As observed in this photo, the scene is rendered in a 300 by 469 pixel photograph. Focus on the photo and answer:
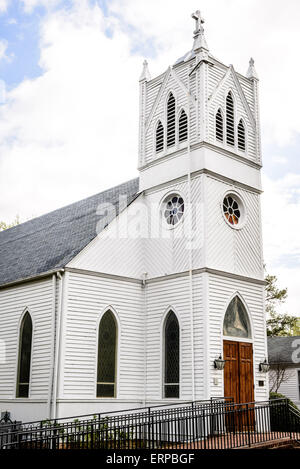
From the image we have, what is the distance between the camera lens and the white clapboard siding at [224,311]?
1723 cm

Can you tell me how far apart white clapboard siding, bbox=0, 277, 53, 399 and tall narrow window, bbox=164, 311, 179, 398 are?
12.8 feet

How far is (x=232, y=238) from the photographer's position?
19.2 m

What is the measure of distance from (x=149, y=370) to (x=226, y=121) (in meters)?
9.33

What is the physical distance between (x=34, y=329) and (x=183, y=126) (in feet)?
29.2

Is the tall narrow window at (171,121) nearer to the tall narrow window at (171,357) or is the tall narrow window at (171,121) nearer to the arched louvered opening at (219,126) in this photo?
the arched louvered opening at (219,126)

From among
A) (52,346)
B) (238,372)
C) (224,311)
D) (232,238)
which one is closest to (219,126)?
(232,238)

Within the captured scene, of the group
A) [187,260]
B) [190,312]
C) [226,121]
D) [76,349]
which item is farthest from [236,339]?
[226,121]

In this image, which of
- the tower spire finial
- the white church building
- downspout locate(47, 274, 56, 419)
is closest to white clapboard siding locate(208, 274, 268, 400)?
the white church building

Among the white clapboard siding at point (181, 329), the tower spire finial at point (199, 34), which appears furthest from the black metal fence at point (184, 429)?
the tower spire finial at point (199, 34)

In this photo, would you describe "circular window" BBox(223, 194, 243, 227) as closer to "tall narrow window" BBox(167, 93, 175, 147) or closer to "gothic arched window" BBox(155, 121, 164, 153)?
"tall narrow window" BBox(167, 93, 175, 147)

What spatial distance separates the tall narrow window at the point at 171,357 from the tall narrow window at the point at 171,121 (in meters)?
6.39

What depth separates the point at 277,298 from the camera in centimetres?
4525

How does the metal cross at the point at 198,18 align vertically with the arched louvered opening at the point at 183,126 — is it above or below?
above

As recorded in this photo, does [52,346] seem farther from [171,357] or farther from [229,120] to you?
[229,120]
